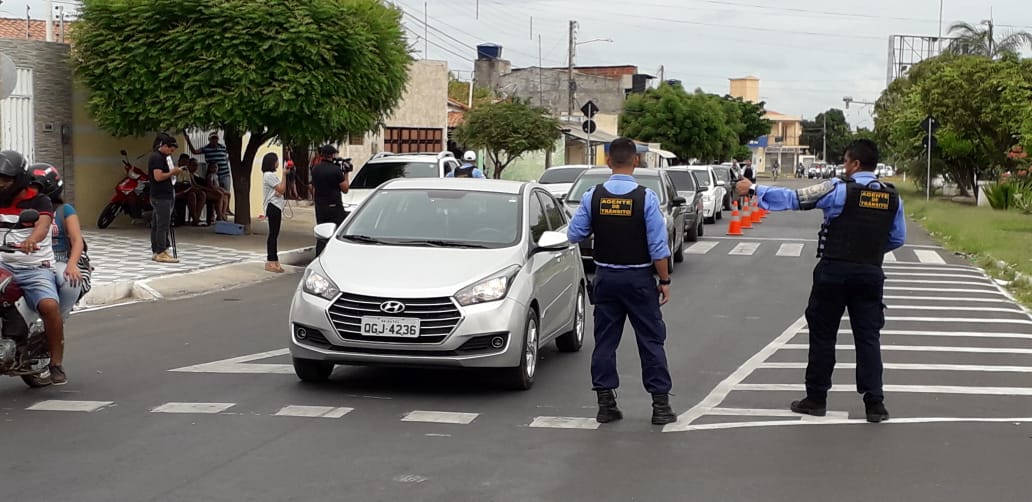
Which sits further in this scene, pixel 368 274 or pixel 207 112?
pixel 207 112

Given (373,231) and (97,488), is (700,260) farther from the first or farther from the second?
(97,488)

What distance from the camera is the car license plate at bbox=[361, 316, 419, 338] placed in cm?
880

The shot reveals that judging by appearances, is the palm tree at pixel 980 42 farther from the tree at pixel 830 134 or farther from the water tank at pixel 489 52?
the tree at pixel 830 134

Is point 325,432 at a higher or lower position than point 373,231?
lower

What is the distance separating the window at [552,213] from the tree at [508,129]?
94.3 ft

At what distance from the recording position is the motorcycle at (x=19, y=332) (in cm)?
852

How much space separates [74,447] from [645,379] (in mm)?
3483

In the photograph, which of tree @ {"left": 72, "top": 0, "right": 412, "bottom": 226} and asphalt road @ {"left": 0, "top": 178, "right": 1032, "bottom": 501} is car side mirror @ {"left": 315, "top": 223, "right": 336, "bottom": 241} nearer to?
asphalt road @ {"left": 0, "top": 178, "right": 1032, "bottom": 501}

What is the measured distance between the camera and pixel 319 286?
9141 mm

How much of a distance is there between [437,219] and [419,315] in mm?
1562

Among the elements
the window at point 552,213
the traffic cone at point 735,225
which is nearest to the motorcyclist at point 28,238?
the window at point 552,213

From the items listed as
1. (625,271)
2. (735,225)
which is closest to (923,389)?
(625,271)

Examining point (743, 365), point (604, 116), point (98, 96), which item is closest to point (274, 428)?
point (743, 365)

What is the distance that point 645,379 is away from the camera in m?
8.25
